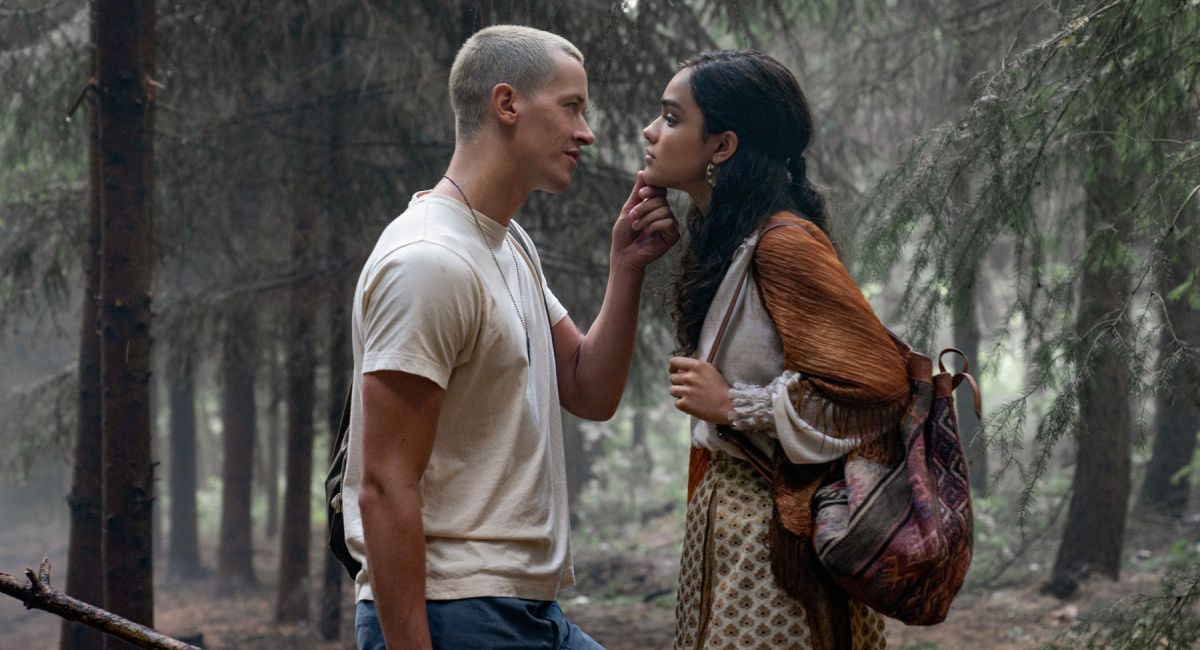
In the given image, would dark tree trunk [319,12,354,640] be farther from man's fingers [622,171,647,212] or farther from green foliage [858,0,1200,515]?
man's fingers [622,171,647,212]

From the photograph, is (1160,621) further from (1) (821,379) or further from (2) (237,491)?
(2) (237,491)

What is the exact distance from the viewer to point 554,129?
2.67 metres

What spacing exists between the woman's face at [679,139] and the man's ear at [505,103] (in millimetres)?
380

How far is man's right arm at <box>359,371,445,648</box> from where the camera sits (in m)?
2.23

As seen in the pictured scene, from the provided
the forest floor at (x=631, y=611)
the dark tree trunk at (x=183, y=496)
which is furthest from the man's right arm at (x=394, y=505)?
the dark tree trunk at (x=183, y=496)

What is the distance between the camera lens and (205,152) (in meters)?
9.15

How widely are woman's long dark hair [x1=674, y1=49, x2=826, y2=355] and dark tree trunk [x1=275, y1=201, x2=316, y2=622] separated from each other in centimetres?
633

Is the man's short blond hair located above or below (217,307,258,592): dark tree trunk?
above

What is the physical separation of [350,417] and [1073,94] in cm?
313

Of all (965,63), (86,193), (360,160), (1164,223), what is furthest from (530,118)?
(965,63)

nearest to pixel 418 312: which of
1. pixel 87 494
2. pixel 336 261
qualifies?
pixel 87 494

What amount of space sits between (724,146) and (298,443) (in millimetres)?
8546

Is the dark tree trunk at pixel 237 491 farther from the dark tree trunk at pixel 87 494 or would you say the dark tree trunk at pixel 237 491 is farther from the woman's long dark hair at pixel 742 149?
the woman's long dark hair at pixel 742 149

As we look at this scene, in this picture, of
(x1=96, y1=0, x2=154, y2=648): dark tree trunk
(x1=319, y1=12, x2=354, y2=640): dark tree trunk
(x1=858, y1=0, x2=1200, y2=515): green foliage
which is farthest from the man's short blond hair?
(x1=319, y1=12, x2=354, y2=640): dark tree trunk
